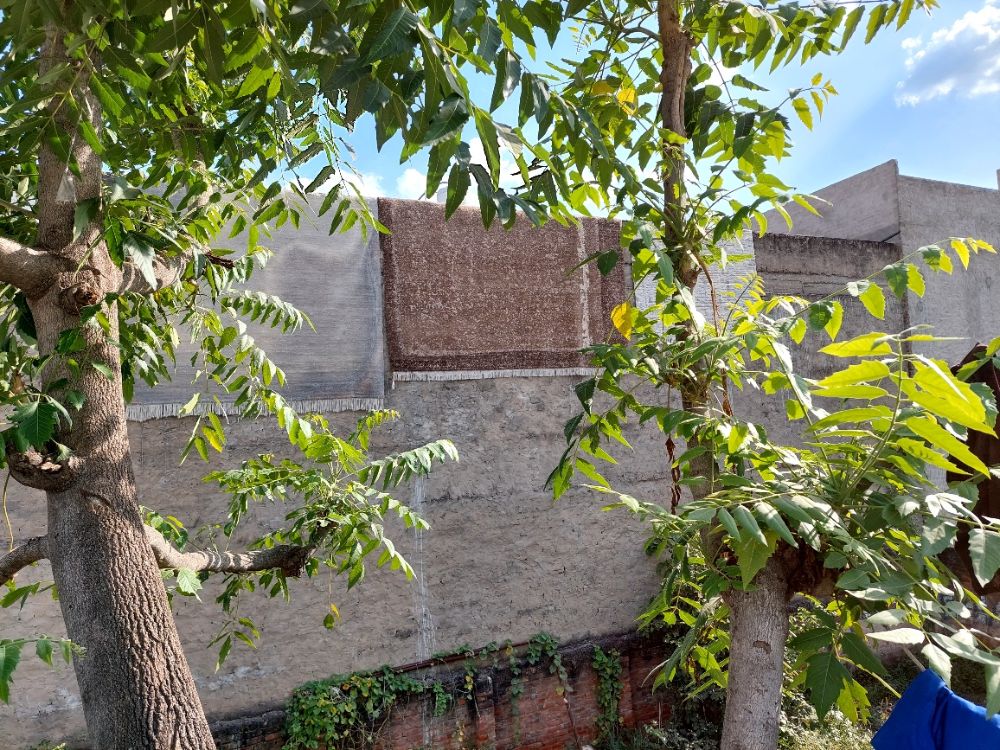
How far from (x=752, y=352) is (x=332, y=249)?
315cm

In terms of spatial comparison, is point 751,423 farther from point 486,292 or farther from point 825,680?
point 486,292

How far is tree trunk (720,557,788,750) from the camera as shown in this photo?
2.02 meters

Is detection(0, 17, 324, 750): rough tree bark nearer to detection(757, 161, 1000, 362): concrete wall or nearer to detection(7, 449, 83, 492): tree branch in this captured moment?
detection(7, 449, 83, 492): tree branch

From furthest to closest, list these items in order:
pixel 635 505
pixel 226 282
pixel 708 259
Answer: pixel 226 282 → pixel 708 259 → pixel 635 505

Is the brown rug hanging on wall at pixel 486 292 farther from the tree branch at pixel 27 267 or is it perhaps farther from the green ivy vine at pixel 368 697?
the tree branch at pixel 27 267

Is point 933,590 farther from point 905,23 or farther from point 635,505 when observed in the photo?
point 905,23

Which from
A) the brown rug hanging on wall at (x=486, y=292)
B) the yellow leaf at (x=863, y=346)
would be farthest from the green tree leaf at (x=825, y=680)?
the brown rug hanging on wall at (x=486, y=292)

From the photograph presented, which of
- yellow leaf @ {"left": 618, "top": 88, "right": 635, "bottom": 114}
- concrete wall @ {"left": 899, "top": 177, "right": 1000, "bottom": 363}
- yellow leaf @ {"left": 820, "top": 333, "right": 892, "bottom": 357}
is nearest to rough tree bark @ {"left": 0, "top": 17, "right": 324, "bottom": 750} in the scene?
yellow leaf @ {"left": 618, "top": 88, "right": 635, "bottom": 114}

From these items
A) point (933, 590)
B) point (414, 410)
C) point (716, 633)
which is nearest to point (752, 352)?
point (933, 590)

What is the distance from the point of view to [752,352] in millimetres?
2016

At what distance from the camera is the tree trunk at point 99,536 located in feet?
5.91

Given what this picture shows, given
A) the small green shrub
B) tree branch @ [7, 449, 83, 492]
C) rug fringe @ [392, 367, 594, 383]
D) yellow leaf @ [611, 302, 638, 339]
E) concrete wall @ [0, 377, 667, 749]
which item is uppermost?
yellow leaf @ [611, 302, 638, 339]

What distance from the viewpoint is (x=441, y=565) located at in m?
4.70

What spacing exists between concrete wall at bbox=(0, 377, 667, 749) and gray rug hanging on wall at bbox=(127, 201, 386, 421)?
0.21 metres
